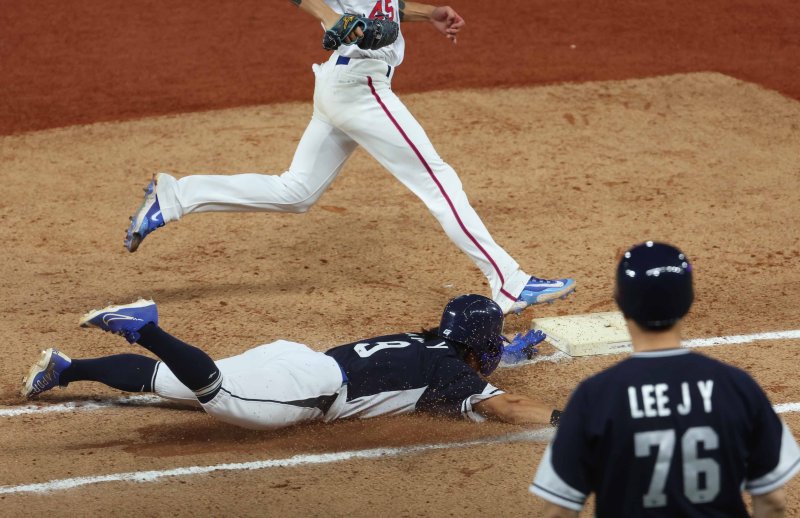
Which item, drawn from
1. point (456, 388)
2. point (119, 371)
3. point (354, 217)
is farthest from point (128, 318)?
point (354, 217)

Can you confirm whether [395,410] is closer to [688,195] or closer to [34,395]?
[34,395]

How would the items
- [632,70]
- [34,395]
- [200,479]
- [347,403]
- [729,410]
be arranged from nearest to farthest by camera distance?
[729,410], [200,479], [347,403], [34,395], [632,70]

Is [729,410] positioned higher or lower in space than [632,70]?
higher

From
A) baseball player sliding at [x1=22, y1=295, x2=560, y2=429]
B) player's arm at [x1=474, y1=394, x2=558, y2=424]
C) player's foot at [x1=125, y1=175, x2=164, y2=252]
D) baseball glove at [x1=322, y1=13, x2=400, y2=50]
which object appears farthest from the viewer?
player's foot at [x1=125, y1=175, x2=164, y2=252]

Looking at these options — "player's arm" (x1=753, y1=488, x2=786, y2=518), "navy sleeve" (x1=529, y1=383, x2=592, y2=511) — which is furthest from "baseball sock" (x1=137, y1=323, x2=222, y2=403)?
"player's arm" (x1=753, y1=488, x2=786, y2=518)

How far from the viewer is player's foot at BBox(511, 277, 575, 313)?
540 centimetres

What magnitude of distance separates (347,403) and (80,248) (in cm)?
271

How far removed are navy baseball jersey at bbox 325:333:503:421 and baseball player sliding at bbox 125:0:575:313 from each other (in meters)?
0.95

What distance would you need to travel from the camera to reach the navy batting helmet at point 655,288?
96.8 inches

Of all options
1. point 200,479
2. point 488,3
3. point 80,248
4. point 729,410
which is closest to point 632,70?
point 488,3

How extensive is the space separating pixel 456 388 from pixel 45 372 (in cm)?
170

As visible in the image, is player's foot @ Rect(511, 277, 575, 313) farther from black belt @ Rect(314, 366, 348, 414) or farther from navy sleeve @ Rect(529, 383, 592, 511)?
navy sleeve @ Rect(529, 383, 592, 511)

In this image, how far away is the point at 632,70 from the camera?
9.29m

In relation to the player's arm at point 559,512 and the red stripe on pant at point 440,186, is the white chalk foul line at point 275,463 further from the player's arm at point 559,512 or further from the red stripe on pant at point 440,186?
the player's arm at point 559,512
